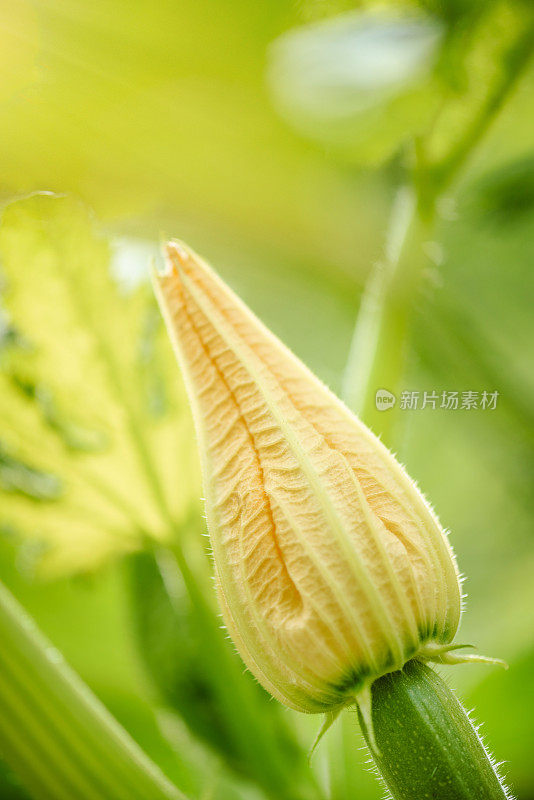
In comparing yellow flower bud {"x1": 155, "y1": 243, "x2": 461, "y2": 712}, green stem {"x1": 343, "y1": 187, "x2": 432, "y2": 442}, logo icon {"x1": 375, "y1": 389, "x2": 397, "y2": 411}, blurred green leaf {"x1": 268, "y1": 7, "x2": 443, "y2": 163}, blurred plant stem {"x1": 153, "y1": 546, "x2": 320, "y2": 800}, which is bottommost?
blurred plant stem {"x1": 153, "y1": 546, "x2": 320, "y2": 800}

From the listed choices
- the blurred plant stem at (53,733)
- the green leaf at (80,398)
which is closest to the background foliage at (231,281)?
the green leaf at (80,398)

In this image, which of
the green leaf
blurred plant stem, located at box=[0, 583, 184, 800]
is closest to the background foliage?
the green leaf

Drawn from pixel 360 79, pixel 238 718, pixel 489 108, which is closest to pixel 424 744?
pixel 238 718

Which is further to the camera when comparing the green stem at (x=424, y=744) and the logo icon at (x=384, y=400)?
the logo icon at (x=384, y=400)

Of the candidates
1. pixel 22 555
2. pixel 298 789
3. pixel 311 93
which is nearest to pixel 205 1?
pixel 311 93

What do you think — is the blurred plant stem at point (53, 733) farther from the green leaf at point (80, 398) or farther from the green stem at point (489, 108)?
the green stem at point (489, 108)

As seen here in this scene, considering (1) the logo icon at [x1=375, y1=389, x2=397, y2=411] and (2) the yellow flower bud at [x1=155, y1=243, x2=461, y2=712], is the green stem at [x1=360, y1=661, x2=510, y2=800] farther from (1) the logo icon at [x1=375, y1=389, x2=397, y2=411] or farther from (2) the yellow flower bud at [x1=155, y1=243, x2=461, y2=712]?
(1) the logo icon at [x1=375, y1=389, x2=397, y2=411]

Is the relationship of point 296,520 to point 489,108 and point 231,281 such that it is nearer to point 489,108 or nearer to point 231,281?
point 489,108

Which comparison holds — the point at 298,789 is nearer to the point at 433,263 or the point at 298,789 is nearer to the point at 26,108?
the point at 433,263
